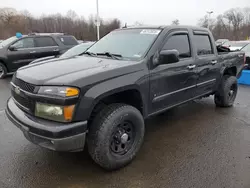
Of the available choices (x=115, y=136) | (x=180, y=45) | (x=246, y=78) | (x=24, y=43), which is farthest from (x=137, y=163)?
(x=24, y=43)

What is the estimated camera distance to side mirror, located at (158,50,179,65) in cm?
318

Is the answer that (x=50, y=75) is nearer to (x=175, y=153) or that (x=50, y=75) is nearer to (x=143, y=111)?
(x=143, y=111)

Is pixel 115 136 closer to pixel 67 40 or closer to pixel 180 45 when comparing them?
pixel 180 45

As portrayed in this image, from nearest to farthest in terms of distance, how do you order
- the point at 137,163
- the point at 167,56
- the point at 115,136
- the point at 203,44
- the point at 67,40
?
the point at 115,136
the point at 137,163
the point at 167,56
the point at 203,44
the point at 67,40

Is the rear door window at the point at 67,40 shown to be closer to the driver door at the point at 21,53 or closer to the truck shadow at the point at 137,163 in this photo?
the driver door at the point at 21,53

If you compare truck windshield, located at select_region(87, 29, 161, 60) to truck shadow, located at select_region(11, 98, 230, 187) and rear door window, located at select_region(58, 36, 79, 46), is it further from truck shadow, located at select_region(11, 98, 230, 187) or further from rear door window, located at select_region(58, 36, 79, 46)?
rear door window, located at select_region(58, 36, 79, 46)

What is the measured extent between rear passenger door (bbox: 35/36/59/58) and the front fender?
7382 mm

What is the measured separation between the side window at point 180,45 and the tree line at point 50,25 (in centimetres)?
3420

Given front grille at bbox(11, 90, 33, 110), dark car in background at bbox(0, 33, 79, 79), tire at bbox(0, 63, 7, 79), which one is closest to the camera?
front grille at bbox(11, 90, 33, 110)

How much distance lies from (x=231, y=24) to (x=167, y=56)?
68.9m

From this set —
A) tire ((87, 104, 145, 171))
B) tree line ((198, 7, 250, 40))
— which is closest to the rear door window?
tire ((87, 104, 145, 171))

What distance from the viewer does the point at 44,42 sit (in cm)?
954

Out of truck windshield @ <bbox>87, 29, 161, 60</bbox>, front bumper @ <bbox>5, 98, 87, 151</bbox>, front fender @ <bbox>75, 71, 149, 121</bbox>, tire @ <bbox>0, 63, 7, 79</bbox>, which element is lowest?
tire @ <bbox>0, 63, 7, 79</bbox>

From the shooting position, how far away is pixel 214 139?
12.5 ft
